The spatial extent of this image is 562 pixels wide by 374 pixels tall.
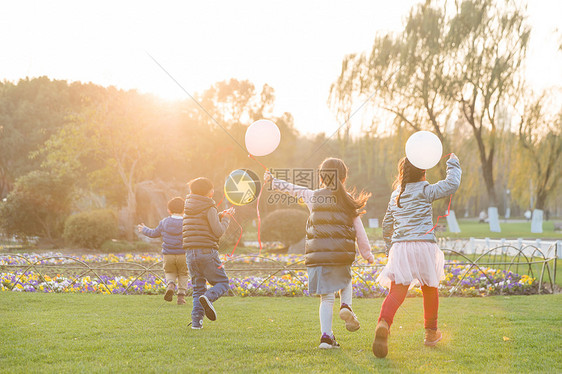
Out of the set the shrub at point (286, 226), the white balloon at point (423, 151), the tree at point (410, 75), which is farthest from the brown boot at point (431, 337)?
the tree at point (410, 75)

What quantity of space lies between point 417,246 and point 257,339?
1.64 m

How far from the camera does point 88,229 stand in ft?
54.9

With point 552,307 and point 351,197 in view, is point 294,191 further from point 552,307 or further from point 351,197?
point 552,307

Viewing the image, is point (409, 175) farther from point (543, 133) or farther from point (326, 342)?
point (543, 133)

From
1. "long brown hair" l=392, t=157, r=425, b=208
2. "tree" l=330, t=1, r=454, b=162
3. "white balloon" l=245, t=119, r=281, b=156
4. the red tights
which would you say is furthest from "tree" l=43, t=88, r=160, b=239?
the red tights

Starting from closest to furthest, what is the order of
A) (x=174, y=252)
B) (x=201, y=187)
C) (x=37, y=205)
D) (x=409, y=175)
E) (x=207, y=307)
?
(x=409, y=175) → (x=207, y=307) → (x=201, y=187) → (x=174, y=252) → (x=37, y=205)

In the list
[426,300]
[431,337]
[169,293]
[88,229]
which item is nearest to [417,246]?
[426,300]

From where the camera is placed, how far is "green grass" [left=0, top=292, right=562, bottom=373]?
3.54 metres

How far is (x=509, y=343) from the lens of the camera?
424 cm

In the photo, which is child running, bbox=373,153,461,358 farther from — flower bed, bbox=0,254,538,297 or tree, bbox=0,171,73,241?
tree, bbox=0,171,73,241

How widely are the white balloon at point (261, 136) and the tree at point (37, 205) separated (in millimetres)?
15507

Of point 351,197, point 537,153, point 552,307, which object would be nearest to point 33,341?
point 351,197

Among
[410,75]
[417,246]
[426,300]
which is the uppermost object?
[410,75]

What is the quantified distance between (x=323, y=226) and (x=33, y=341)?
8.90 feet
